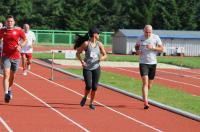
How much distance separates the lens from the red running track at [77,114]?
1118cm

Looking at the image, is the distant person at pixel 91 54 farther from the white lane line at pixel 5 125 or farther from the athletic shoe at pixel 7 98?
the white lane line at pixel 5 125

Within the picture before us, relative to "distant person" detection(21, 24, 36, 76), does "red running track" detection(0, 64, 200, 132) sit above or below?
below

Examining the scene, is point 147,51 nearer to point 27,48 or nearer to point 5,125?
point 5,125

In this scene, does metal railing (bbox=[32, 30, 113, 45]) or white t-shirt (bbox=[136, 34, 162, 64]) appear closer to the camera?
white t-shirt (bbox=[136, 34, 162, 64])

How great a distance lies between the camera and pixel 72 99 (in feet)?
51.6

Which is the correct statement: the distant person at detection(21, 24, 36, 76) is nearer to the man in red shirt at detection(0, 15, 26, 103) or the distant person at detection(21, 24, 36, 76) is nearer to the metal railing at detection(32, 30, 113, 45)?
the man in red shirt at detection(0, 15, 26, 103)

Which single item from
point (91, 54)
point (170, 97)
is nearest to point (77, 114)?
point (91, 54)

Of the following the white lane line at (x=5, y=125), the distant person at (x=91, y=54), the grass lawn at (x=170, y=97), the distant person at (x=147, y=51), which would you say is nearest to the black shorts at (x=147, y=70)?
the distant person at (x=147, y=51)

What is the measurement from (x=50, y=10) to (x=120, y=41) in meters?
33.3

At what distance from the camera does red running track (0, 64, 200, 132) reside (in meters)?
11.2

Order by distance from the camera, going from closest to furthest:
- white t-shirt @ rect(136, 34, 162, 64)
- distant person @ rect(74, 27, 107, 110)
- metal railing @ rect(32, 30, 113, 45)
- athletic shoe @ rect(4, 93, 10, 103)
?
distant person @ rect(74, 27, 107, 110) → athletic shoe @ rect(4, 93, 10, 103) → white t-shirt @ rect(136, 34, 162, 64) → metal railing @ rect(32, 30, 113, 45)

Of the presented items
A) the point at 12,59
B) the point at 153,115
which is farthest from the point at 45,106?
the point at 153,115

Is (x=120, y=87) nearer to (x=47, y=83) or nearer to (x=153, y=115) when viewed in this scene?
(x=47, y=83)

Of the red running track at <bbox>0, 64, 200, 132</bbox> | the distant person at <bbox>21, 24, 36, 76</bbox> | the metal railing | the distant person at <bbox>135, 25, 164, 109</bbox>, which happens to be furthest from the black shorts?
the metal railing
